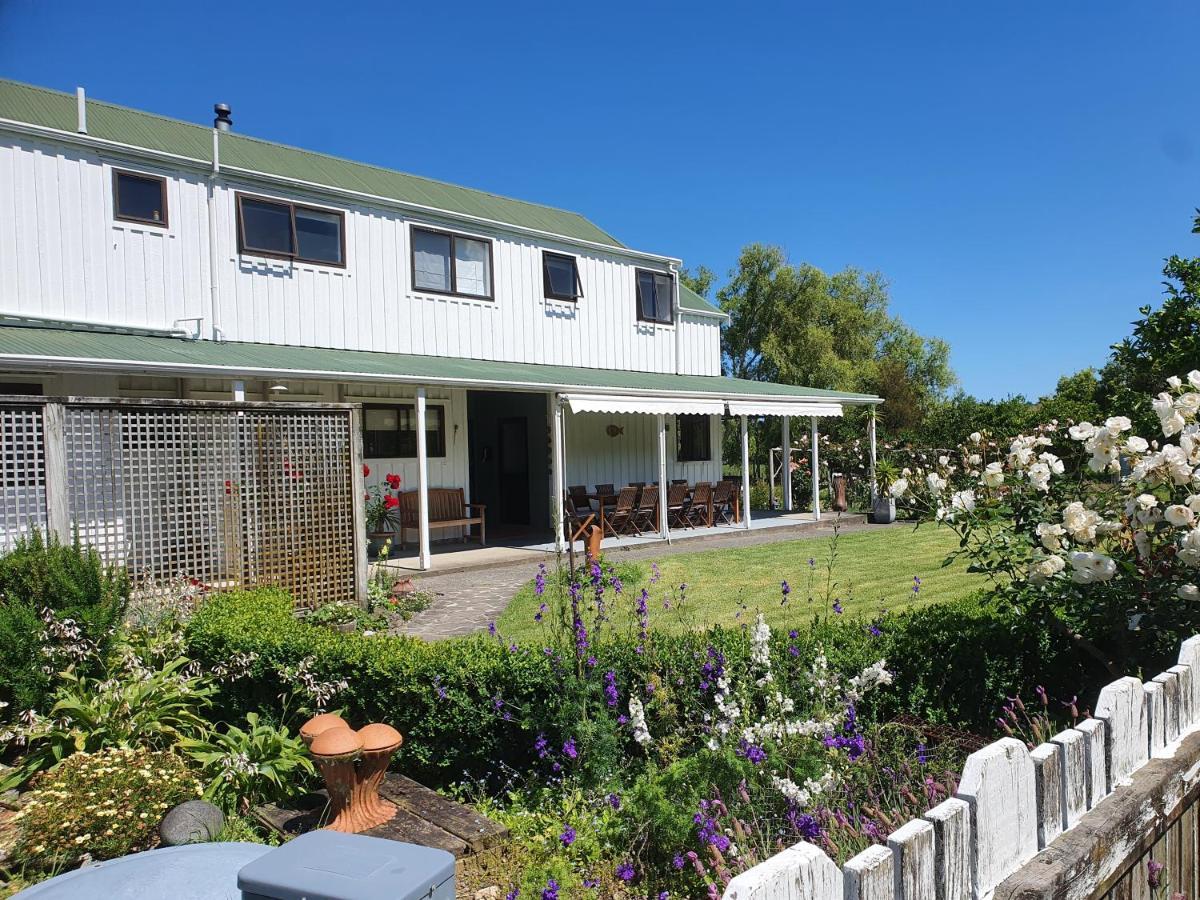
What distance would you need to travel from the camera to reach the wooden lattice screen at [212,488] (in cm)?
680

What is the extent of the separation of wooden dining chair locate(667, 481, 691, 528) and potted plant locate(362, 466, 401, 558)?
17.3 feet

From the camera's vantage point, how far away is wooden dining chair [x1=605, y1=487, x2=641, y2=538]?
15031 mm

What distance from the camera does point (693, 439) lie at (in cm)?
1939

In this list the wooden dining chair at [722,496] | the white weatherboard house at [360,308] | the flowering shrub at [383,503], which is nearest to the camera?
the white weatherboard house at [360,308]

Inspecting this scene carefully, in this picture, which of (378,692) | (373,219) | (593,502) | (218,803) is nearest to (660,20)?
(373,219)

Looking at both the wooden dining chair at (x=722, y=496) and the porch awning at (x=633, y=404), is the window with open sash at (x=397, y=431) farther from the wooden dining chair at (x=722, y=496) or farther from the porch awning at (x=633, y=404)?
the wooden dining chair at (x=722, y=496)

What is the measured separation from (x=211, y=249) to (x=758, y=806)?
11.6 meters

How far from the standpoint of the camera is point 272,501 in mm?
7758

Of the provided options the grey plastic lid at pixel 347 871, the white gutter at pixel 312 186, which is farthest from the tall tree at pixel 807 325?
the grey plastic lid at pixel 347 871

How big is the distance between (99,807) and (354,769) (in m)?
1.16

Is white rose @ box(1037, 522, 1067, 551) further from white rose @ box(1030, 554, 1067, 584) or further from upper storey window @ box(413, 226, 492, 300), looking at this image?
upper storey window @ box(413, 226, 492, 300)

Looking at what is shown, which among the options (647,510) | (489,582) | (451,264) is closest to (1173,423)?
(489,582)

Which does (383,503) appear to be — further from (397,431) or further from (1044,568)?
(1044,568)

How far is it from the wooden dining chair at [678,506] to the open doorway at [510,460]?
2503 mm
